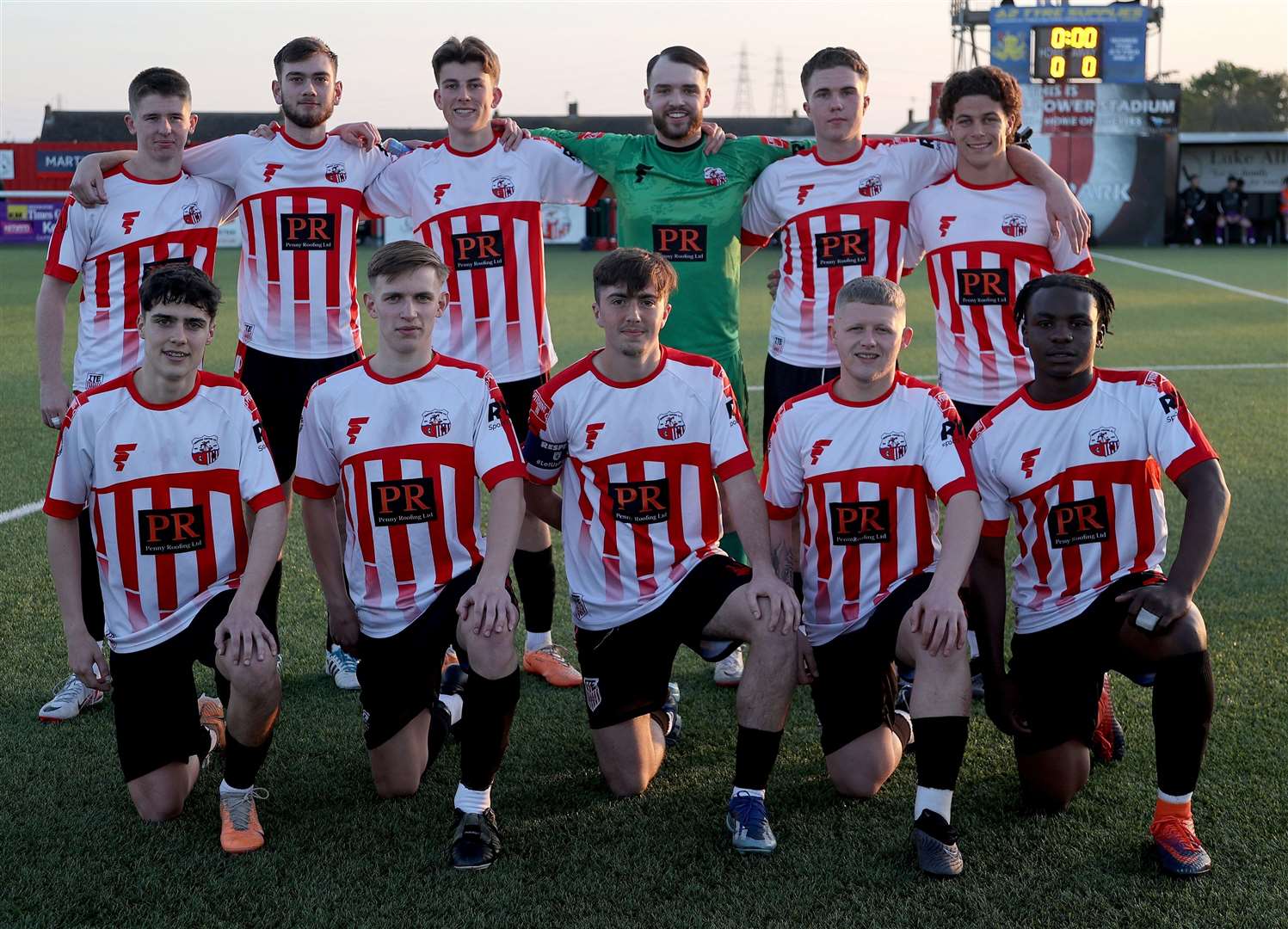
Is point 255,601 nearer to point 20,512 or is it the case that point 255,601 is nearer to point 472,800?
point 472,800

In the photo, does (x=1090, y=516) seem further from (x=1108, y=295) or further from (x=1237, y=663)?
(x=1237, y=663)

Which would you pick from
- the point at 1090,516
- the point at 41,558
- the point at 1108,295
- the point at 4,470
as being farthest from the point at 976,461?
the point at 4,470

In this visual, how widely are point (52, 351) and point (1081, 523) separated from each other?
357 cm

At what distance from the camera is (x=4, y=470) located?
25.1 feet

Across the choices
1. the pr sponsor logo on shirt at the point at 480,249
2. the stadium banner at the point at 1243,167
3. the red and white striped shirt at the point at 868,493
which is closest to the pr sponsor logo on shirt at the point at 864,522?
the red and white striped shirt at the point at 868,493

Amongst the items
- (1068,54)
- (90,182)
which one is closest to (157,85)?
(90,182)

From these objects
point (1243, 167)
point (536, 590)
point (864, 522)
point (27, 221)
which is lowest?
point (536, 590)

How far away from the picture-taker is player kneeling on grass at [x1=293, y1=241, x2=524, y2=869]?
364 cm

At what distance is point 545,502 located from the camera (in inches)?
158

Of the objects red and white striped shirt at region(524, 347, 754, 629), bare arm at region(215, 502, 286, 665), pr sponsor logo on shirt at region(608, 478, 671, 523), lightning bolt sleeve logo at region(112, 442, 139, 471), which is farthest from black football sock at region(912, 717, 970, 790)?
lightning bolt sleeve logo at region(112, 442, 139, 471)

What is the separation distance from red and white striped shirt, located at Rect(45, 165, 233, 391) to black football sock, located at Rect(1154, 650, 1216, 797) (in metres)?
3.54

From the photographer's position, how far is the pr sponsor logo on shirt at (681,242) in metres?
4.77

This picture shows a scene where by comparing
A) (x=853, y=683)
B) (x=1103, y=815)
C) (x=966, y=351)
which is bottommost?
(x=1103, y=815)

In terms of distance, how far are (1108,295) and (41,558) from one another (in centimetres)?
489
